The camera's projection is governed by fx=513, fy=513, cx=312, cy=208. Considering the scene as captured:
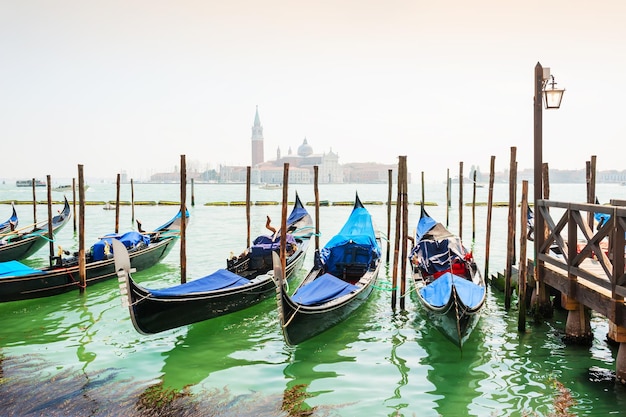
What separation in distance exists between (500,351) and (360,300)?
1.74m

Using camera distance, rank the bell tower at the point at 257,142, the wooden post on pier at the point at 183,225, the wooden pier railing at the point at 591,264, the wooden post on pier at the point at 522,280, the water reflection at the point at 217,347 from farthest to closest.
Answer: the bell tower at the point at 257,142 → the wooden post on pier at the point at 183,225 → the wooden post on pier at the point at 522,280 → the water reflection at the point at 217,347 → the wooden pier railing at the point at 591,264

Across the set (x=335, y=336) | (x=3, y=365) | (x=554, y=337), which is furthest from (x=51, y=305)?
(x=554, y=337)

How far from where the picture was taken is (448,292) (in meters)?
5.05

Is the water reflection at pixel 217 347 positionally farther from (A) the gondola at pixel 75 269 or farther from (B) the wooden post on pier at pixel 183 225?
(A) the gondola at pixel 75 269

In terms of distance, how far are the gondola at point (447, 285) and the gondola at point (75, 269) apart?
315 centimetres

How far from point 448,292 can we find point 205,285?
250cm

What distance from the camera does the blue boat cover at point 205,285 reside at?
194 inches

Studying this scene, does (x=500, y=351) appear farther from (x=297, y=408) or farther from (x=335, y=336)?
(x=297, y=408)

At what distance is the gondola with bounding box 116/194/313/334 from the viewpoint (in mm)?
4629

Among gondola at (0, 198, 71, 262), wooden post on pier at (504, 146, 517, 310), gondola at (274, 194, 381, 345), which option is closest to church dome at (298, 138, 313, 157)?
gondola at (0, 198, 71, 262)

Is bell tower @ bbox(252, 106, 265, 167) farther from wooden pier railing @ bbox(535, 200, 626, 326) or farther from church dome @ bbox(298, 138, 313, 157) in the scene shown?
wooden pier railing @ bbox(535, 200, 626, 326)

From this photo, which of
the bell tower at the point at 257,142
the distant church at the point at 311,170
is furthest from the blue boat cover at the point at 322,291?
the bell tower at the point at 257,142

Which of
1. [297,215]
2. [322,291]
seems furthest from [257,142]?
[322,291]

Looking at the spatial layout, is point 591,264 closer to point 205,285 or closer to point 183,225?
point 205,285
